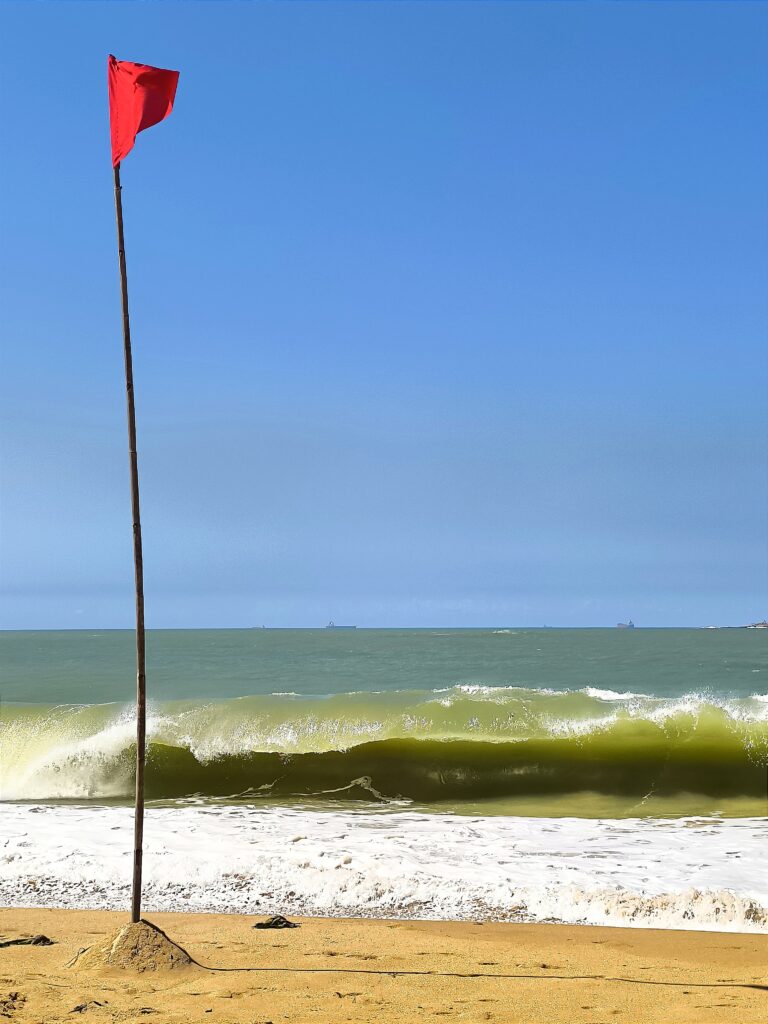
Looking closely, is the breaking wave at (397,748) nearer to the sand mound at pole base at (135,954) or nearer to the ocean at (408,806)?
the ocean at (408,806)

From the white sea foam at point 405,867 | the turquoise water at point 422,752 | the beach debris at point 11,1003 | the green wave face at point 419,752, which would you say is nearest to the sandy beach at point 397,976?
the beach debris at point 11,1003

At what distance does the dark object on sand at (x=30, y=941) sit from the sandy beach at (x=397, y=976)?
93 mm

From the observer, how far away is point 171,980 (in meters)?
5.27

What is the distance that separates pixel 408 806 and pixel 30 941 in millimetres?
6717

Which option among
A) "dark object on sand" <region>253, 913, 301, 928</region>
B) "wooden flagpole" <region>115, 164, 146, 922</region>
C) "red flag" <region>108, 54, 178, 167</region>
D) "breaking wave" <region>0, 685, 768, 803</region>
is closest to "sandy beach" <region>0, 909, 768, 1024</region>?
"dark object on sand" <region>253, 913, 301, 928</region>

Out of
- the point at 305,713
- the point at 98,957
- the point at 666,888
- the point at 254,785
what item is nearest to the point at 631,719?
the point at 305,713

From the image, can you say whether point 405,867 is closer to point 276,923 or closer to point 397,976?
point 276,923

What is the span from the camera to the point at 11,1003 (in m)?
4.85

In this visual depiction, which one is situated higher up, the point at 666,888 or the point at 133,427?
the point at 133,427

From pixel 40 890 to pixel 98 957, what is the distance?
259 cm

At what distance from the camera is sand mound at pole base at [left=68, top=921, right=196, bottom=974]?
5.39 m

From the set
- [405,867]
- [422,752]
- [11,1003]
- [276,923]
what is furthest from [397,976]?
[422,752]

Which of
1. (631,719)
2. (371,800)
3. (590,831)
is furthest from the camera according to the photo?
(631,719)

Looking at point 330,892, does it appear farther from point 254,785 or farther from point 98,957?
point 254,785
